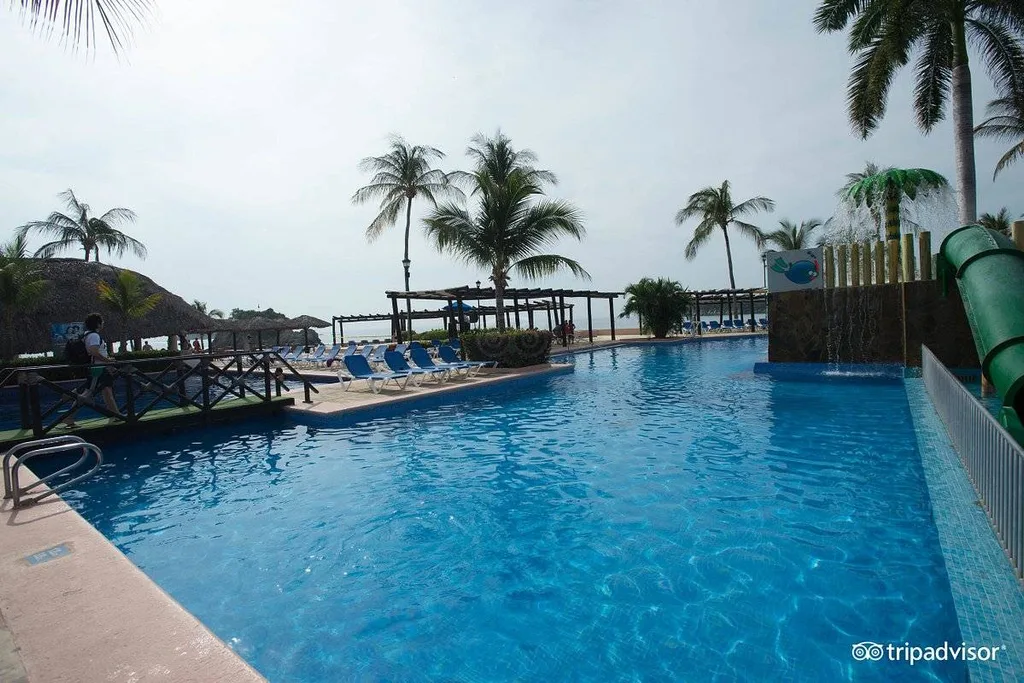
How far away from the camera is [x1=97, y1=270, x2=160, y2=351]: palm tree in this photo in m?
18.7

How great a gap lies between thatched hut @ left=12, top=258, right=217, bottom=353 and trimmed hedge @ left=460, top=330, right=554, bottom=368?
1298cm

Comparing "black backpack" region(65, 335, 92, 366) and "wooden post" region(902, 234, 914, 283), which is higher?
"wooden post" region(902, 234, 914, 283)

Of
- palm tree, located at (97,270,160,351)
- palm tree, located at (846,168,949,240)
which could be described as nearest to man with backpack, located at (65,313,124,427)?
palm tree, located at (97,270,160,351)

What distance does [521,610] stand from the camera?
3.43 m

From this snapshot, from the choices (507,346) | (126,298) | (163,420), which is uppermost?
(126,298)

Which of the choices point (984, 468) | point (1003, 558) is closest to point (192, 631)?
point (1003, 558)

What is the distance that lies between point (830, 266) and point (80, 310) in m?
23.3

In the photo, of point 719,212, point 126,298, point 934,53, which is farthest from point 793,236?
point 126,298

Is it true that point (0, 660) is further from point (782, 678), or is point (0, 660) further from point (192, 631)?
point (782, 678)

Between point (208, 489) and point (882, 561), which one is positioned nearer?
point (882, 561)

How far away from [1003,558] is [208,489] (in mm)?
6961

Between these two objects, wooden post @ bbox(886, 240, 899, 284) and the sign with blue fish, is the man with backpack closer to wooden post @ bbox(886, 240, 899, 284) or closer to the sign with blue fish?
the sign with blue fish

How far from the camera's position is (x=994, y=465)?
10.1 ft

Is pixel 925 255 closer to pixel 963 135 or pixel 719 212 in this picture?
pixel 963 135
